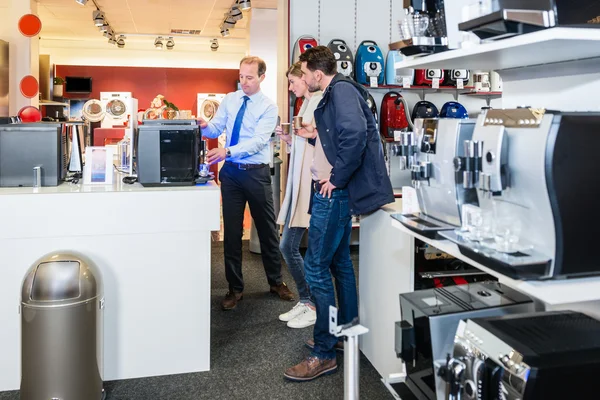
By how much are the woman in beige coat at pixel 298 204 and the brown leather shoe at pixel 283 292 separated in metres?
0.44

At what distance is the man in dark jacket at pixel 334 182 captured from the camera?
9.06 feet

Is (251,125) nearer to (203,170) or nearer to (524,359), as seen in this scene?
(203,170)

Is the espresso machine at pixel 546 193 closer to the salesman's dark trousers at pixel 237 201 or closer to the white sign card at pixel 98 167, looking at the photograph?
the white sign card at pixel 98 167

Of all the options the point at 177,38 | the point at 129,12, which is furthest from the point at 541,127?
the point at 177,38

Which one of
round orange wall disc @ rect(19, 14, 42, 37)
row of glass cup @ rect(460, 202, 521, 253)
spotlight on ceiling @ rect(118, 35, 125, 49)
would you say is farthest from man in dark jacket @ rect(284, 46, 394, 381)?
spotlight on ceiling @ rect(118, 35, 125, 49)

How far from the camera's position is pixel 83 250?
2773 millimetres

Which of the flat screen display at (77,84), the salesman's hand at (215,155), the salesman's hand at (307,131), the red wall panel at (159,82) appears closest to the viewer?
the salesman's hand at (307,131)

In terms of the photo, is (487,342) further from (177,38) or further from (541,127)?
(177,38)

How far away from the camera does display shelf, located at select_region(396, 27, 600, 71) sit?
1.26m

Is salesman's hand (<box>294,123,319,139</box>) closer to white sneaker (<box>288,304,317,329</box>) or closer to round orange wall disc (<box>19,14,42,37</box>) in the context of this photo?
white sneaker (<box>288,304,317,329</box>)

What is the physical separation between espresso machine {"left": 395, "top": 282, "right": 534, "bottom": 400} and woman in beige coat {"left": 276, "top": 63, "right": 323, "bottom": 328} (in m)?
1.84

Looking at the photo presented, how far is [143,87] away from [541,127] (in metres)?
13.2

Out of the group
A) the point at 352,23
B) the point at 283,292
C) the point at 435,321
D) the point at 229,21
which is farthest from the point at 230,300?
the point at 229,21

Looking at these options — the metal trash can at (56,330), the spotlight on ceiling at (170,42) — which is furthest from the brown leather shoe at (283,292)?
the spotlight on ceiling at (170,42)
